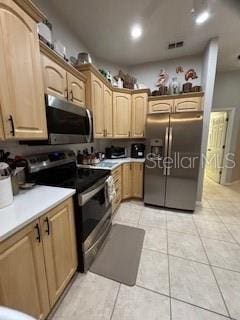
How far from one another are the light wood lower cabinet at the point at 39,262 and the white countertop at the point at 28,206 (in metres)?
0.05

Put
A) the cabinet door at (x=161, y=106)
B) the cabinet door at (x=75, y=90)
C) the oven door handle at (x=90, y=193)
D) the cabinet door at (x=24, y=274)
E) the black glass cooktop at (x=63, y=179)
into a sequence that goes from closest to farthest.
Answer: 1. the cabinet door at (x=24, y=274)
2. the oven door handle at (x=90, y=193)
3. the black glass cooktop at (x=63, y=179)
4. the cabinet door at (x=75, y=90)
5. the cabinet door at (x=161, y=106)

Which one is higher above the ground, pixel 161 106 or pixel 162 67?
pixel 162 67

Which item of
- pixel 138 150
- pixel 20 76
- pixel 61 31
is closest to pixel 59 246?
pixel 20 76

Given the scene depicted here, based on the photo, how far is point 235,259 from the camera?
5.82 ft

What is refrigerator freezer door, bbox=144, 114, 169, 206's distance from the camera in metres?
2.70

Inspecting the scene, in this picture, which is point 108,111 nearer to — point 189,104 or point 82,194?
point 189,104

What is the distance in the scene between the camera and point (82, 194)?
Answer: 55.2 inches

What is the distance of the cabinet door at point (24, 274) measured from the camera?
80 centimetres

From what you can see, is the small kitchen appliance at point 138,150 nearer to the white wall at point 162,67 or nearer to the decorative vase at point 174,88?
the decorative vase at point 174,88

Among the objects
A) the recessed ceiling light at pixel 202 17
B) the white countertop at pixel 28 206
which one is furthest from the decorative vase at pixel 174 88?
the white countertop at pixel 28 206

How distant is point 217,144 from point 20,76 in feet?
16.3

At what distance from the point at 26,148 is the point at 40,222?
0.97 metres

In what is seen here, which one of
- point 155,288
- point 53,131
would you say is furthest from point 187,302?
point 53,131

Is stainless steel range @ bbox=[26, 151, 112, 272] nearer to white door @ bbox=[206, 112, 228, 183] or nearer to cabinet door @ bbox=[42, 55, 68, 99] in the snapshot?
cabinet door @ bbox=[42, 55, 68, 99]
